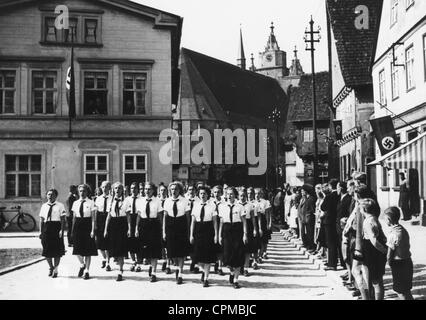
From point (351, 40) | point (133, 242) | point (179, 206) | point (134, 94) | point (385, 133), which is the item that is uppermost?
point (351, 40)

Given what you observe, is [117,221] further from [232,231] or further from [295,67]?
[295,67]

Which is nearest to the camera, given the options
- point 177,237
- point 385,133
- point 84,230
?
point 177,237

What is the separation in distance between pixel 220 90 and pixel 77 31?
41.8 m

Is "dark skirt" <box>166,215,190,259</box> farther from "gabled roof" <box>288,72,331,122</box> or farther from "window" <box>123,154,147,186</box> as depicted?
"gabled roof" <box>288,72,331,122</box>

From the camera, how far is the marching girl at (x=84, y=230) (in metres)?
11.1

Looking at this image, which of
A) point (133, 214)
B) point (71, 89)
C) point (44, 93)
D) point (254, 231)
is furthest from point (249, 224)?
point (44, 93)

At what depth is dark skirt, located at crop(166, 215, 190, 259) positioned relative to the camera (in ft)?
35.4

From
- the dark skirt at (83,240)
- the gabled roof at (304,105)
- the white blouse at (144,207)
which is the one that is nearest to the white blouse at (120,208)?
the white blouse at (144,207)

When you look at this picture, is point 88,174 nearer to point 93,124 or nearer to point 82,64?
point 93,124

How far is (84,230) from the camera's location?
441 inches

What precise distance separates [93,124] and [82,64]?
255 cm

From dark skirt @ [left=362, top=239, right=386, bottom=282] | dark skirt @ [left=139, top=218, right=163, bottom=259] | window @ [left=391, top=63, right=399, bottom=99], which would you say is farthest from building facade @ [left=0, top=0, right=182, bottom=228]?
dark skirt @ [left=362, top=239, right=386, bottom=282]

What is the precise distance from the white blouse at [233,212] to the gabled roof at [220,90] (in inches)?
1808

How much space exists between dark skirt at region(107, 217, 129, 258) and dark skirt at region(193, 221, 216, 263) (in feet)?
5.47
